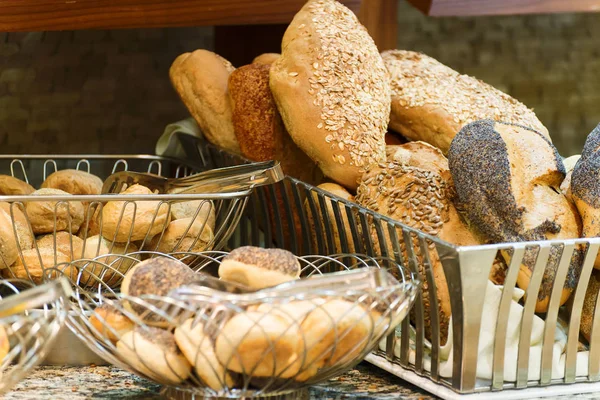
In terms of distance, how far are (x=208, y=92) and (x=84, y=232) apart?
12.3 inches

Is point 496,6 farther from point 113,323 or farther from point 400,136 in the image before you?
point 113,323

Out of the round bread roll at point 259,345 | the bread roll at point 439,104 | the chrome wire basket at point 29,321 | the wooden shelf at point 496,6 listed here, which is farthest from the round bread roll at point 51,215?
the wooden shelf at point 496,6

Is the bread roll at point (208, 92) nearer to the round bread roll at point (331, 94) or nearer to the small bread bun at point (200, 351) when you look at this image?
the round bread roll at point (331, 94)

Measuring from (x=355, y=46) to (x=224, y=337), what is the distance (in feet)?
1.83

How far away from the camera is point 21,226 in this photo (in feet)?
2.77

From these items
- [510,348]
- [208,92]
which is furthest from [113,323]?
[208,92]

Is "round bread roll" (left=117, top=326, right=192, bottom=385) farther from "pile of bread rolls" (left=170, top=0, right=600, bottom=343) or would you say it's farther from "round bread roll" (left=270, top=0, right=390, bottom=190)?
"round bread roll" (left=270, top=0, right=390, bottom=190)

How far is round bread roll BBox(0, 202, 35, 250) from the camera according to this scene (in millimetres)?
839

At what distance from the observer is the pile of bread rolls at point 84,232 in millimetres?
825

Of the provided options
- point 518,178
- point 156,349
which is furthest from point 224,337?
point 518,178

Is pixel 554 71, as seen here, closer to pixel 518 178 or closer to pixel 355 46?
pixel 355 46

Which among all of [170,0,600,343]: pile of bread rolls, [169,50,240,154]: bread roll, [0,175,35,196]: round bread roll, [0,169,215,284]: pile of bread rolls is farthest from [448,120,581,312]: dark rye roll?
[0,175,35,196]: round bread roll

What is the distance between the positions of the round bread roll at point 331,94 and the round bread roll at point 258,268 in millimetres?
328

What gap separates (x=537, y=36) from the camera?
5.40 ft
